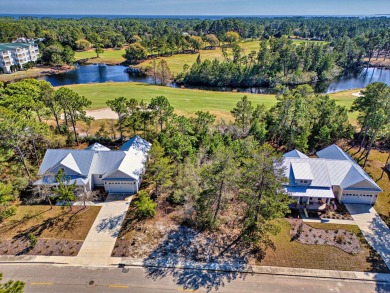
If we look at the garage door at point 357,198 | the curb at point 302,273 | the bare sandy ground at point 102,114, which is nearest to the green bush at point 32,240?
the curb at point 302,273

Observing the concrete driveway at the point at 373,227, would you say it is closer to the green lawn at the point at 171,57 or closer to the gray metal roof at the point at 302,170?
the gray metal roof at the point at 302,170

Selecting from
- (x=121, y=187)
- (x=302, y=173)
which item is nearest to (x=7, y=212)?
(x=121, y=187)

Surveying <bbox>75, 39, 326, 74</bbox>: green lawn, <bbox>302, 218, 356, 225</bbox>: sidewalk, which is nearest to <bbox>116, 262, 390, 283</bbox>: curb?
<bbox>302, 218, 356, 225</bbox>: sidewalk

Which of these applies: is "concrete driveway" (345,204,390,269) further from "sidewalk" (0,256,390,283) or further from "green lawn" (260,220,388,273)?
"sidewalk" (0,256,390,283)

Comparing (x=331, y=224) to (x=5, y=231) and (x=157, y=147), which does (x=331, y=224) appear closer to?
(x=157, y=147)

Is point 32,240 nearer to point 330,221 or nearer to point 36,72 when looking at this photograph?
point 330,221

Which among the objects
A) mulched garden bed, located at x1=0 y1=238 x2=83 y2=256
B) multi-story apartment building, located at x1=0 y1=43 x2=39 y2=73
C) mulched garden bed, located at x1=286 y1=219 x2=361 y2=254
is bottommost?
mulched garden bed, located at x1=286 y1=219 x2=361 y2=254
